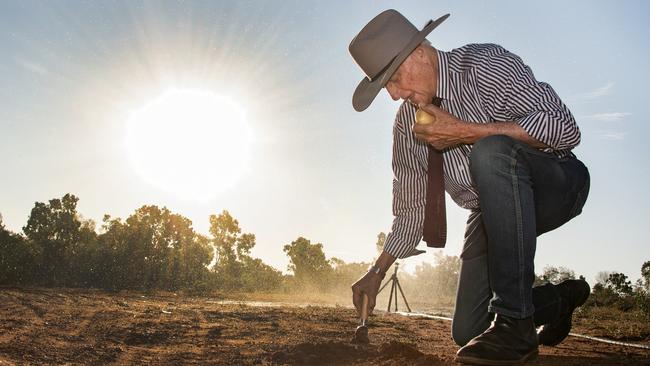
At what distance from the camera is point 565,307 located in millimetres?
2756

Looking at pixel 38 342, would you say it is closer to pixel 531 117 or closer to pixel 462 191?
pixel 462 191

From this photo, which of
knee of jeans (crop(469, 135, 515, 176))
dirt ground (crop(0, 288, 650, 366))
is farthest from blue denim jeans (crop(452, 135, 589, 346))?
dirt ground (crop(0, 288, 650, 366))

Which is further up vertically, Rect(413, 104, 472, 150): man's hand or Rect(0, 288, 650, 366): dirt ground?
Rect(413, 104, 472, 150): man's hand

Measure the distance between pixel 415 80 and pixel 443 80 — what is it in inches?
6.1

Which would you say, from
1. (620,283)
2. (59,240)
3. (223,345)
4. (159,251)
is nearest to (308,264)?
(159,251)

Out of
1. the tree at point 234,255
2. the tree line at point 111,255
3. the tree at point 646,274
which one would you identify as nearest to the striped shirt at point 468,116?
the tree at point 646,274

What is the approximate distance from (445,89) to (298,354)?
173 cm

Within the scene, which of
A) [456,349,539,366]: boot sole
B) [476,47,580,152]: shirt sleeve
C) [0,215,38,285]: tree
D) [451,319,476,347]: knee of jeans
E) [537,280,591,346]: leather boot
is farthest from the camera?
[0,215,38,285]: tree

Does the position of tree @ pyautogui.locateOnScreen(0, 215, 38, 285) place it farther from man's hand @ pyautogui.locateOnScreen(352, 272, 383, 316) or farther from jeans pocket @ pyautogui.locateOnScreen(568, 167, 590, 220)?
jeans pocket @ pyautogui.locateOnScreen(568, 167, 590, 220)

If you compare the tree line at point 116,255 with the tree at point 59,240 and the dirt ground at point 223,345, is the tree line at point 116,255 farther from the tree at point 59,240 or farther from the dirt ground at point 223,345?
the dirt ground at point 223,345

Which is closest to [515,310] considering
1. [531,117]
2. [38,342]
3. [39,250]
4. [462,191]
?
[531,117]

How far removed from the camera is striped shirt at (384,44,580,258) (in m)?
2.21

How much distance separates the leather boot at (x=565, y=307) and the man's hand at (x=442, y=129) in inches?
48.2

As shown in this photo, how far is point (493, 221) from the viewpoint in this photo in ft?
7.00
